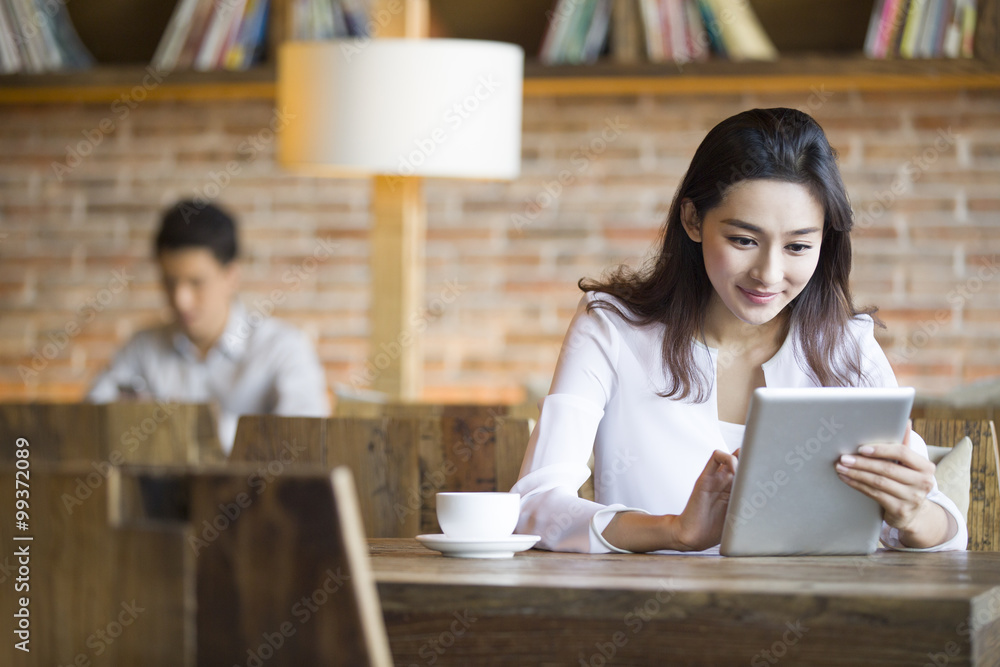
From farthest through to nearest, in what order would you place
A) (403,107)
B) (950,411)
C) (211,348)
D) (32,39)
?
(32,39) → (211,348) → (403,107) → (950,411)

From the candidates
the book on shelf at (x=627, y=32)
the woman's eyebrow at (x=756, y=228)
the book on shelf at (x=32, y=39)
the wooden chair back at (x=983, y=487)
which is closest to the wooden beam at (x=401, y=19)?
the book on shelf at (x=627, y=32)

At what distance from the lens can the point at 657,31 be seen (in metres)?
3.46

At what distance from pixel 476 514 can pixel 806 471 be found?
36cm

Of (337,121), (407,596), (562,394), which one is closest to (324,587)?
(407,596)

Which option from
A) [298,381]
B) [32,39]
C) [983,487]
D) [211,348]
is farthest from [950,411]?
[32,39]

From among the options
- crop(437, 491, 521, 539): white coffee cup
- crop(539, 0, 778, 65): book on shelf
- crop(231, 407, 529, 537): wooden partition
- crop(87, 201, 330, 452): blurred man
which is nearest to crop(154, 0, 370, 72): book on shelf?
crop(87, 201, 330, 452): blurred man

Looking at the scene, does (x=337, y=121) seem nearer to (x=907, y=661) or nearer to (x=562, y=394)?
(x=562, y=394)

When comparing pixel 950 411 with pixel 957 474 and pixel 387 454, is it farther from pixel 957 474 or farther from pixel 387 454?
pixel 387 454

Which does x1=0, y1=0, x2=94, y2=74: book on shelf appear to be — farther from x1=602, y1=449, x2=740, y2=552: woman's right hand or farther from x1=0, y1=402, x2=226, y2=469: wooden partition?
x1=602, y1=449, x2=740, y2=552: woman's right hand

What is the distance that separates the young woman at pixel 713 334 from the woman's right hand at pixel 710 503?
190 mm

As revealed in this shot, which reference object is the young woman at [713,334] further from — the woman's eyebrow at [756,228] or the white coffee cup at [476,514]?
the white coffee cup at [476,514]

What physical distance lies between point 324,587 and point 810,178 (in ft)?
3.75

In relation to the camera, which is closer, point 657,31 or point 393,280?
point 393,280

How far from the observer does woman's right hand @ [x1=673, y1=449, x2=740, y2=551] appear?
1318mm
